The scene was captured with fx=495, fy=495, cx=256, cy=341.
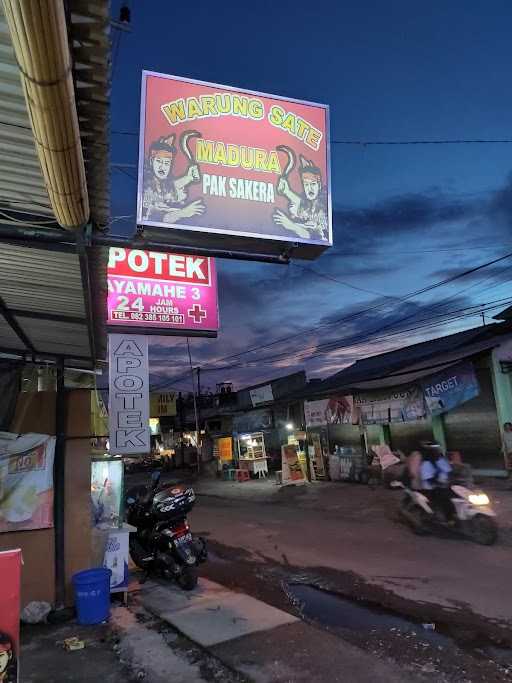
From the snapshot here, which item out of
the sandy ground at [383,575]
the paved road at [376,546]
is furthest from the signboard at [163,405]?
the sandy ground at [383,575]

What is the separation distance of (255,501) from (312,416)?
16.8 ft

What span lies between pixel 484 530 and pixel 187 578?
5643 mm

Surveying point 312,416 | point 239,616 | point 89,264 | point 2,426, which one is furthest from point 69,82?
point 312,416

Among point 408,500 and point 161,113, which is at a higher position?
point 161,113

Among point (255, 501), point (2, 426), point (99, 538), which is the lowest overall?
point (255, 501)

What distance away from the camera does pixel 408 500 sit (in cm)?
1131

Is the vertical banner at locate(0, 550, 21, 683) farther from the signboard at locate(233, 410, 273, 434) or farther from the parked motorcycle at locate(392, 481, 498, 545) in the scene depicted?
the signboard at locate(233, 410, 273, 434)

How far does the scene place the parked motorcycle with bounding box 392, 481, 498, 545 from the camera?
9344mm

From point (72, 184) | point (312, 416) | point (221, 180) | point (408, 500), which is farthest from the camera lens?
point (312, 416)

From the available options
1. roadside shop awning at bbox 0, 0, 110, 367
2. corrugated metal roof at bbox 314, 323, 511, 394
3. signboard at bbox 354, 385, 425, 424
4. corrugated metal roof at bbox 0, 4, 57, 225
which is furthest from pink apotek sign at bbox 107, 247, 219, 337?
signboard at bbox 354, 385, 425, 424

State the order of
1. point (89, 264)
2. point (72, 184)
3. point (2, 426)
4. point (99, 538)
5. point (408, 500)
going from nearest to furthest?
point (72, 184)
point (89, 264)
point (2, 426)
point (99, 538)
point (408, 500)

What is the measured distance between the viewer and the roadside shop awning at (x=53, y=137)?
196 cm

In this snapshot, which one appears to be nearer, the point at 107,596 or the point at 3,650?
the point at 3,650

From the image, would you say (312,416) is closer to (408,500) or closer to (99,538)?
(408,500)
